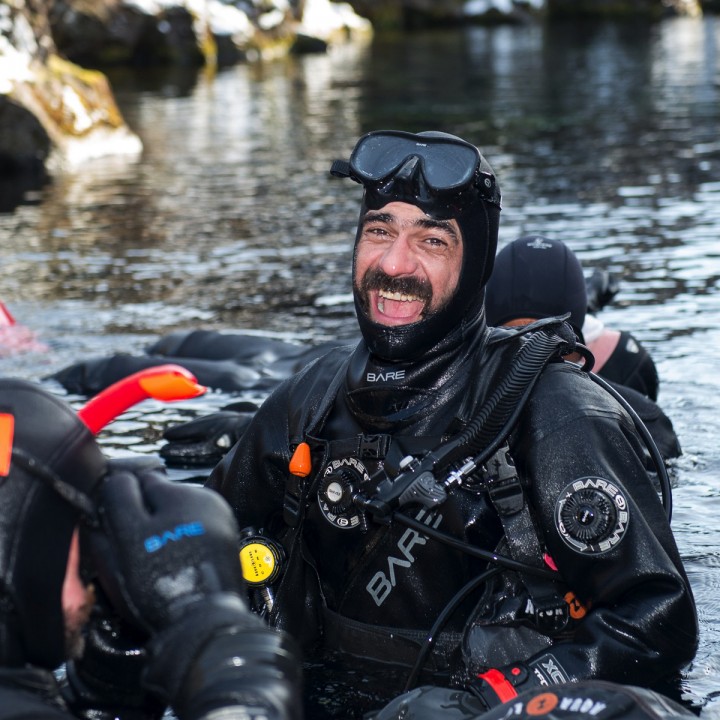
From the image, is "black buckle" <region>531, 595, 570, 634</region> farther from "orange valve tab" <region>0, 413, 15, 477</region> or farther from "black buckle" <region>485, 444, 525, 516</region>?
"orange valve tab" <region>0, 413, 15, 477</region>

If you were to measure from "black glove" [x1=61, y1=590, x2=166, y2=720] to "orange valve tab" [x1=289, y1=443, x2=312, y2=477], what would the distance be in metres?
1.46

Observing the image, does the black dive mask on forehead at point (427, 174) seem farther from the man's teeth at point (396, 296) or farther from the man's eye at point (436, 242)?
the man's teeth at point (396, 296)

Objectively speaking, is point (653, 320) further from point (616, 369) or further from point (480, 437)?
point (480, 437)

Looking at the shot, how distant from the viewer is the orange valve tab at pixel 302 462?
14.3 ft

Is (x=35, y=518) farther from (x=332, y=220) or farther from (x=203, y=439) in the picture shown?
(x=332, y=220)

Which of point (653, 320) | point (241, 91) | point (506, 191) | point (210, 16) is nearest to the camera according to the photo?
point (653, 320)

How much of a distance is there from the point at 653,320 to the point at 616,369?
3.27 m

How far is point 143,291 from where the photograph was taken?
12227 mm

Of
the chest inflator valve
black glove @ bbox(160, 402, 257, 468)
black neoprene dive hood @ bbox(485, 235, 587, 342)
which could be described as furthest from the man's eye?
black glove @ bbox(160, 402, 257, 468)

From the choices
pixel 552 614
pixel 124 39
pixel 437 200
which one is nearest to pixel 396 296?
pixel 437 200

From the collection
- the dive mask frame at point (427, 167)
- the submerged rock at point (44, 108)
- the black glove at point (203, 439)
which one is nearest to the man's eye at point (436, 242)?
the dive mask frame at point (427, 167)

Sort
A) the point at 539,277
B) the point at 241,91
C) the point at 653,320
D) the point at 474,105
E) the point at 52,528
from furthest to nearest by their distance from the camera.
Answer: the point at 241,91 < the point at 474,105 < the point at 653,320 < the point at 539,277 < the point at 52,528

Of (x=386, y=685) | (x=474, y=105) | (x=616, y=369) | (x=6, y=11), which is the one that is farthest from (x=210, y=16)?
(x=386, y=685)

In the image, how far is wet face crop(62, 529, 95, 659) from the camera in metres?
2.72
